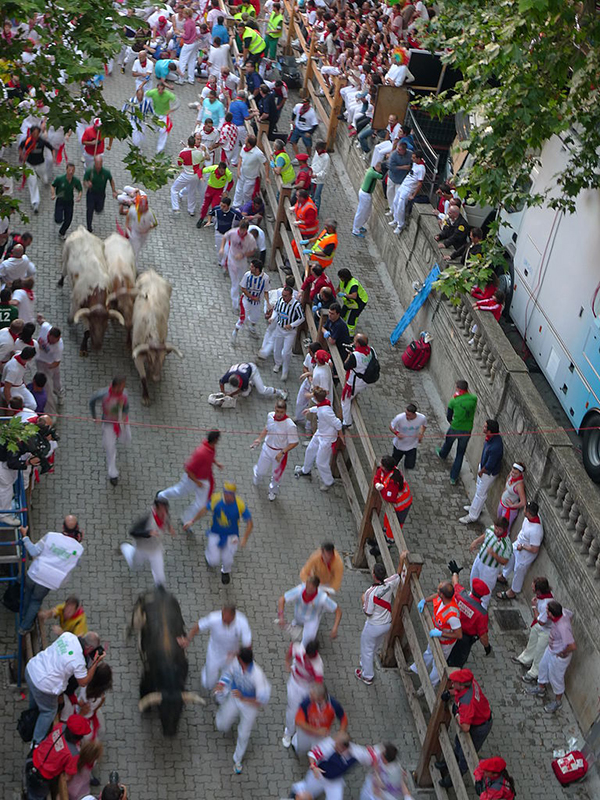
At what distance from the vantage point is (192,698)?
11.4 meters

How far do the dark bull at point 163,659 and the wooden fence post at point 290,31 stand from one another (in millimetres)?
21565

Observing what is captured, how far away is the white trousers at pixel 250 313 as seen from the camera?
17688 millimetres

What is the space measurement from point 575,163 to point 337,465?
211 inches

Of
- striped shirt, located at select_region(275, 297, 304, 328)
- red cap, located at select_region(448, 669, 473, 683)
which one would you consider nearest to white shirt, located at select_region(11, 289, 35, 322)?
striped shirt, located at select_region(275, 297, 304, 328)

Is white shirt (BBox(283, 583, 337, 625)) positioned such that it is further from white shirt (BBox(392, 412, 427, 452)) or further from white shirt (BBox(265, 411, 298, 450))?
white shirt (BBox(392, 412, 427, 452))

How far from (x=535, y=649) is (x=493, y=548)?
130 cm

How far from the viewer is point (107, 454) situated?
14234mm

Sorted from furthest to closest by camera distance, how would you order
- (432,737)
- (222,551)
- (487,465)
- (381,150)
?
(381,150)
(487,465)
(222,551)
(432,737)

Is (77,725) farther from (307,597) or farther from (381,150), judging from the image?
(381,150)

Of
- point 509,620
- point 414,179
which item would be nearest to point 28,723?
point 509,620

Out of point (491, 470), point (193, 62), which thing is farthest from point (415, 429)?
point (193, 62)

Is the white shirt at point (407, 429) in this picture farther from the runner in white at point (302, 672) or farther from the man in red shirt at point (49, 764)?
the man in red shirt at point (49, 764)

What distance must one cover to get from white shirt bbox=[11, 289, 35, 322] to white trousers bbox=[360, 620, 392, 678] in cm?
→ 662

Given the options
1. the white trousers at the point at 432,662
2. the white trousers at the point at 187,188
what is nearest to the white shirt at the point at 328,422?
the white trousers at the point at 432,662
